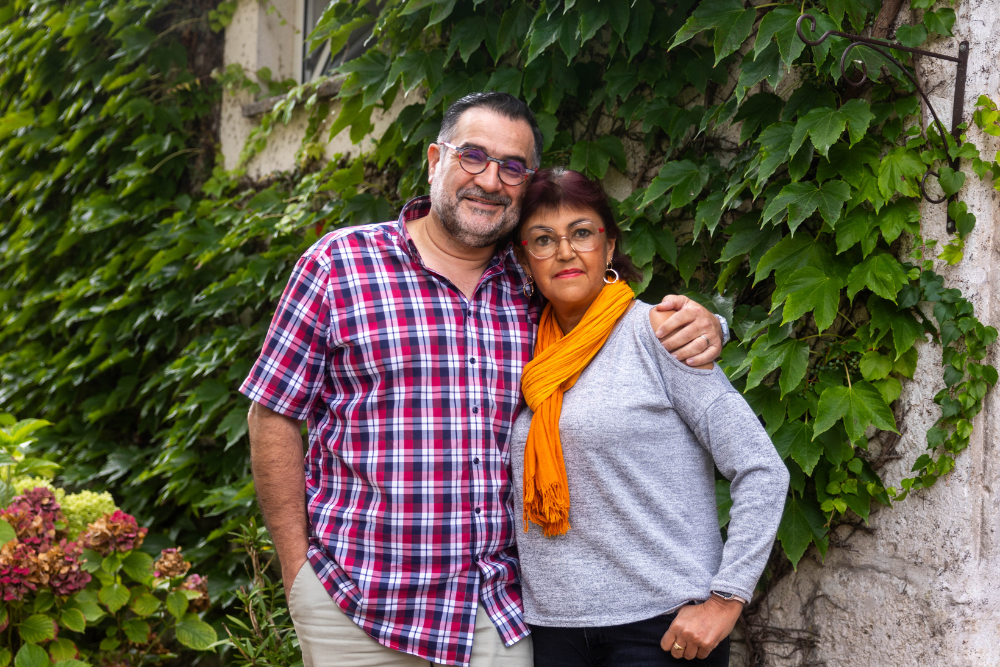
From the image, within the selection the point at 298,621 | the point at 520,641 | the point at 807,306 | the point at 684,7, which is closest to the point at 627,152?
the point at 684,7

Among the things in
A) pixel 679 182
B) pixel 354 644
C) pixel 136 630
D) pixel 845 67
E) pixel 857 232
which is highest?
pixel 845 67

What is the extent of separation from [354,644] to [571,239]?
0.96 m

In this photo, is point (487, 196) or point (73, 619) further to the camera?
point (73, 619)

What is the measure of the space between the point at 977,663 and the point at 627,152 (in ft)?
5.00

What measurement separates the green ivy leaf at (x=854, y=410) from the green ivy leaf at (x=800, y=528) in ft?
0.71

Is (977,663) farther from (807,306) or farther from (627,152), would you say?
(627,152)

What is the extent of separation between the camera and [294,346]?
1703 mm

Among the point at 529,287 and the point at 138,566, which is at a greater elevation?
the point at 529,287


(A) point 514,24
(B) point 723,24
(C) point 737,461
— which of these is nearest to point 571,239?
(C) point 737,461

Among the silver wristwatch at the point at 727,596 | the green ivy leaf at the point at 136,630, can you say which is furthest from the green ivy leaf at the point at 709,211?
the green ivy leaf at the point at 136,630

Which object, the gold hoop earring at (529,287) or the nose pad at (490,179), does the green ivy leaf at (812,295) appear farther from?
the nose pad at (490,179)

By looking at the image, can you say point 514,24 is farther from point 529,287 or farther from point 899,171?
point 899,171

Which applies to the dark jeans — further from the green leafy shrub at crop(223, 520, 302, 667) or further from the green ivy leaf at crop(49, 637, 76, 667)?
the green ivy leaf at crop(49, 637, 76, 667)

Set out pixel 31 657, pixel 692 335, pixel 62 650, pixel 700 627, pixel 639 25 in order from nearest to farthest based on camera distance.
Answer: pixel 700 627 < pixel 692 335 < pixel 639 25 < pixel 31 657 < pixel 62 650
